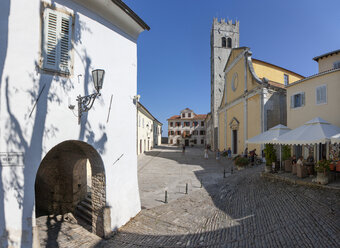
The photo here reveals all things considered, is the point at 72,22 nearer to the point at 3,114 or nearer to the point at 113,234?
the point at 3,114

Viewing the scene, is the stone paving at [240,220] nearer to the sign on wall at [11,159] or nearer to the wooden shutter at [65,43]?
the sign on wall at [11,159]

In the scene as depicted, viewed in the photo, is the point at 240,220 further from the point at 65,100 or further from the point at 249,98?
the point at 249,98

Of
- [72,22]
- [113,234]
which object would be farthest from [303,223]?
[72,22]

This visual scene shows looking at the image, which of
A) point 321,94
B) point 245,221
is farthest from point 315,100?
point 245,221

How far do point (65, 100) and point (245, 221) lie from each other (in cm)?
654

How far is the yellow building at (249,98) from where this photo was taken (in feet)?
56.3

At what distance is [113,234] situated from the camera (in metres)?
6.45

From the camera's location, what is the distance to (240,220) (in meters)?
6.63


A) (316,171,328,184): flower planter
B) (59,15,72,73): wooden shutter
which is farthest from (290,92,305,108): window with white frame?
(59,15,72,73): wooden shutter

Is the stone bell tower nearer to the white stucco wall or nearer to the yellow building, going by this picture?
the yellow building

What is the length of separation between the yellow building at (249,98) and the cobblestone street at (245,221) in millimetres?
9666

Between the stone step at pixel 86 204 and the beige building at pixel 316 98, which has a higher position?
the beige building at pixel 316 98

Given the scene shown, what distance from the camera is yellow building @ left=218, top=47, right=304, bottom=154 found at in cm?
1716

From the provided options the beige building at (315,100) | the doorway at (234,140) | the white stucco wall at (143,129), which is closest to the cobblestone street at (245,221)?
the beige building at (315,100)
